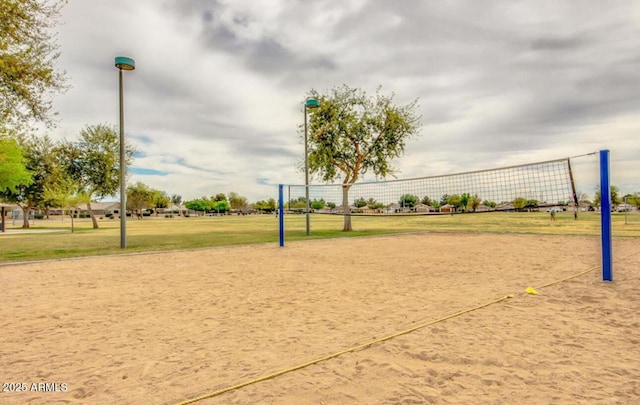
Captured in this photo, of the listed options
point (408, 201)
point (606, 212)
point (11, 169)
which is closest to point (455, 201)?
point (408, 201)

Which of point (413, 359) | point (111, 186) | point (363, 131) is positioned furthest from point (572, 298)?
point (111, 186)

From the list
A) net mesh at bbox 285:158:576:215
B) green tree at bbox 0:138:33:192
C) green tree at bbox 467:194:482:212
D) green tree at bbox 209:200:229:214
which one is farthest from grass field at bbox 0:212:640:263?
green tree at bbox 209:200:229:214

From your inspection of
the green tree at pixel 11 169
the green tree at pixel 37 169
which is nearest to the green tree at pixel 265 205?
the green tree at pixel 37 169

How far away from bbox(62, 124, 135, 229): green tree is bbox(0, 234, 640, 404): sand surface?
92.3ft

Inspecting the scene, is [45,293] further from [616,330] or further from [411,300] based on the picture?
[616,330]

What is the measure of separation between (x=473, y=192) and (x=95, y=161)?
3369 centimetres

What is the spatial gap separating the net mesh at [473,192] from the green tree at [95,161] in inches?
868

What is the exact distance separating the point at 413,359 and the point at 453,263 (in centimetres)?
651

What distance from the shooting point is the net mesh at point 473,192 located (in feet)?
28.6

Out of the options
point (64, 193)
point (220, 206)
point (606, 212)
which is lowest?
point (606, 212)

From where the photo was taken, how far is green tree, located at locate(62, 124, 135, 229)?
3178 cm

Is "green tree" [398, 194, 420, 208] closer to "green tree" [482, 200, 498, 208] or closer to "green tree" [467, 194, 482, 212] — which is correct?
"green tree" [467, 194, 482, 212]

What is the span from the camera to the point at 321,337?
12.6 ft

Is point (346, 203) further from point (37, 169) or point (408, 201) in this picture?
point (37, 169)
